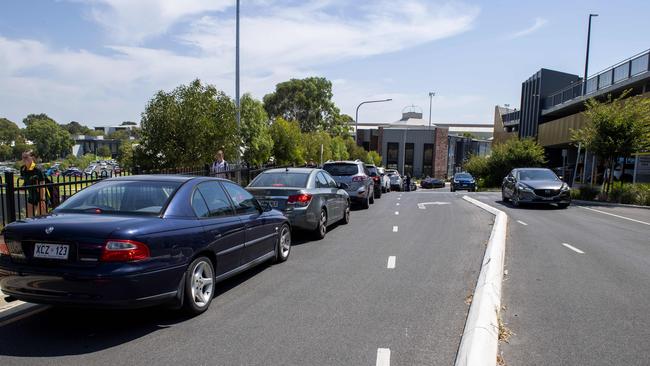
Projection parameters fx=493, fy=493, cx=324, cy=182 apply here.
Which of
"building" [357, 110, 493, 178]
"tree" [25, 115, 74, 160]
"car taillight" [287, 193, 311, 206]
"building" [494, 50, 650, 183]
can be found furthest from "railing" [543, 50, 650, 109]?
"tree" [25, 115, 74, 160]

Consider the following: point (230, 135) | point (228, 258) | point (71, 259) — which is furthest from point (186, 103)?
point (71, 259)

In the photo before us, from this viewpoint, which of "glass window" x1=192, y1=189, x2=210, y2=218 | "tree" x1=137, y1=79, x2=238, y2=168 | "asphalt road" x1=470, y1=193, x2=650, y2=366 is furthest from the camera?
"tree" x1=137, y1=79, x2=238, y2=168

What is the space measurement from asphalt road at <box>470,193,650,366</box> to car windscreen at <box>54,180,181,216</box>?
3.80 meters

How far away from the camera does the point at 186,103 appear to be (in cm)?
1477

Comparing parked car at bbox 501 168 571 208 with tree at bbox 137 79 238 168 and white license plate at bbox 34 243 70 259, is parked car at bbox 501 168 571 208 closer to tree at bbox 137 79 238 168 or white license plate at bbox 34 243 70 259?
tree at bbox 137 79 238 168

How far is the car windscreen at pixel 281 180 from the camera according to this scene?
1036cm

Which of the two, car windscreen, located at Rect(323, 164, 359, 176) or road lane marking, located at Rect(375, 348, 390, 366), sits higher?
car windscreen, located at Rect(323, 164, 359, 176)

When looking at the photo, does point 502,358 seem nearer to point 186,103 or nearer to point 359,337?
point 359,337

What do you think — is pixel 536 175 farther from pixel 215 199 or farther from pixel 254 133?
pixel 215 199

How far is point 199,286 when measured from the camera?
541 cm

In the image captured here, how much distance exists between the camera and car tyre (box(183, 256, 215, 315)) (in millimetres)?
5188

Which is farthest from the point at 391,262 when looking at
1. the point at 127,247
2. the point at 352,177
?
the point at 352,177

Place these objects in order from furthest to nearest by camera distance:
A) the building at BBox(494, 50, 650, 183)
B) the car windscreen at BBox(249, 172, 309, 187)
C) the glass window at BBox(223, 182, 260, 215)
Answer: the building at BBox(494, 50, 650, 183)
the car windscreen at BBox(249, 172, 309, 187)
the glass window at BBox(223, 182, 260, 215)

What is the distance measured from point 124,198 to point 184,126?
975cm
